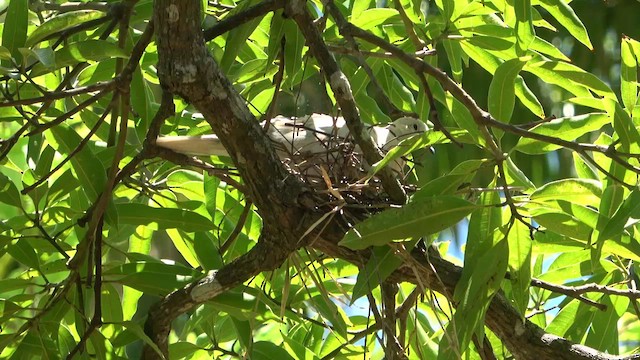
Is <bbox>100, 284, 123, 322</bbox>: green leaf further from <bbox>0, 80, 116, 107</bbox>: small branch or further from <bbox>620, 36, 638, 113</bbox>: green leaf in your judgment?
<bbox>620, 36, 638, 113</bbox>: green leaf

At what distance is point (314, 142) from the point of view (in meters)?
1.87

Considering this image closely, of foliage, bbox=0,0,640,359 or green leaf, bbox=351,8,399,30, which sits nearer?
foliage, bbox=0,0,640,359

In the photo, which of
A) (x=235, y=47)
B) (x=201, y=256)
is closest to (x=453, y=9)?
(x=235, y=47)

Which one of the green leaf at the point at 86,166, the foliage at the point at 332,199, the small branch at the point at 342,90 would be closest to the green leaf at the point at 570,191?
the foliage at the point at 332,199

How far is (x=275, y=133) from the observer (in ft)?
6.30

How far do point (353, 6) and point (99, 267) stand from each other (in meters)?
0.69

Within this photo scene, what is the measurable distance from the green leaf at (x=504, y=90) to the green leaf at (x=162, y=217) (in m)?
0.56

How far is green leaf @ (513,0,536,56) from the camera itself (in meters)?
1.41

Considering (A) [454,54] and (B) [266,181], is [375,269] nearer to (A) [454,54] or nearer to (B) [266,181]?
(B) [266,181]

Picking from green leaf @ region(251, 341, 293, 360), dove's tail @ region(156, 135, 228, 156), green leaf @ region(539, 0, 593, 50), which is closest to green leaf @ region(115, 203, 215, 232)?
dove's tail @ region(156, 135, 228, 156)

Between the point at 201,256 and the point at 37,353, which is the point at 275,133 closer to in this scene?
the point at 201,256

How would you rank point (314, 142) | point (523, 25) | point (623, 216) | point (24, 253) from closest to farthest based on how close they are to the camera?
point (623, 216), point (523, 25), point (24, 253), point (314, 142)

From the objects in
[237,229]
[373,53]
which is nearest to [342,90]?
[373,53]

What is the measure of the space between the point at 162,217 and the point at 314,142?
0.38 metres
